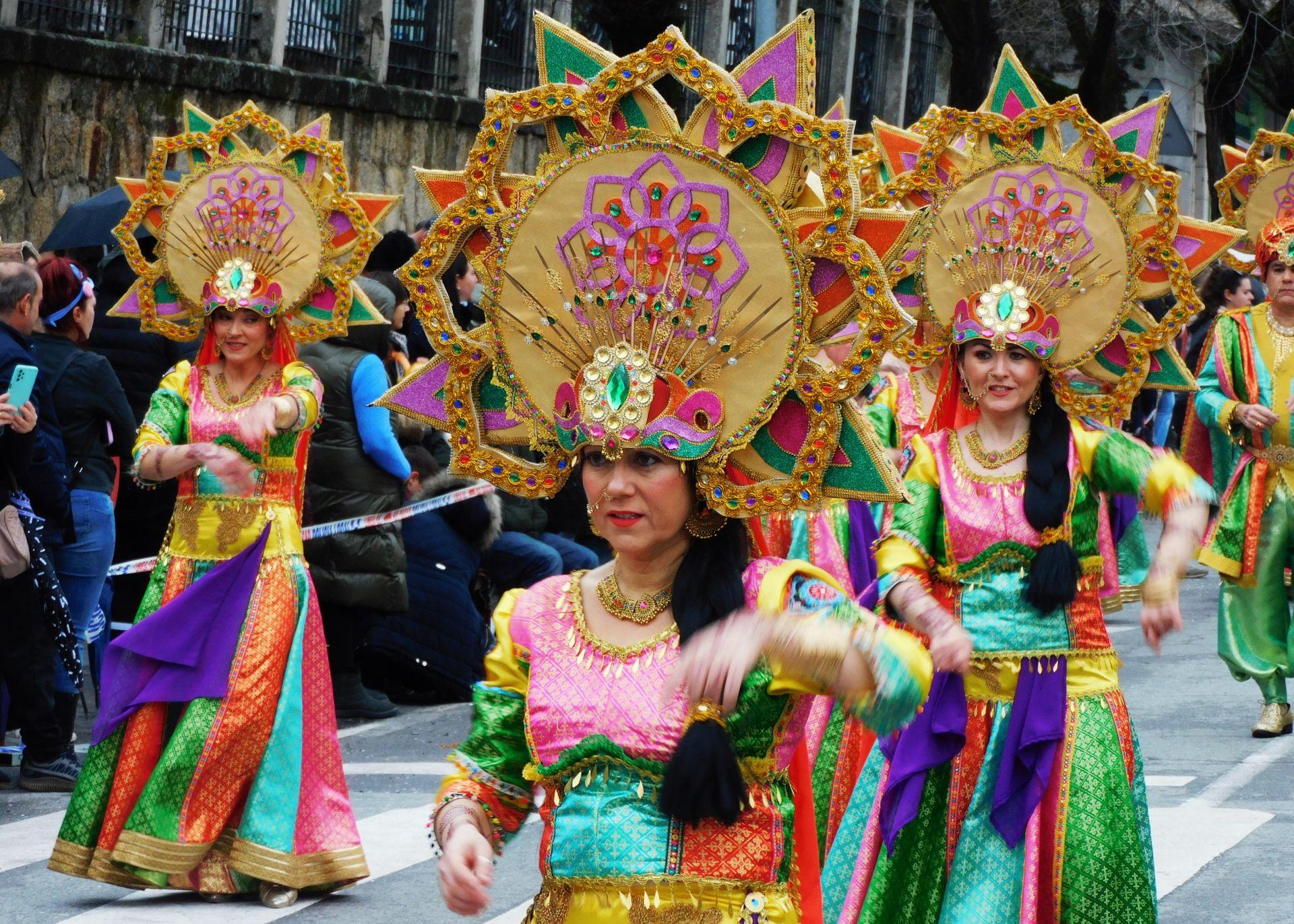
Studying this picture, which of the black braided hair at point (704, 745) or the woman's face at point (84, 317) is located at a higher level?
the woman's face at point (84, 317)

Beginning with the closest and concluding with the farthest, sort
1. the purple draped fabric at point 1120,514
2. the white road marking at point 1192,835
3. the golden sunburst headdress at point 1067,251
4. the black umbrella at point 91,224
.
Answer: the golden sunburst headdress at point 1067,251
the purple draped fabric at point 1120,514
the white road marking at point 1192,835
the black umbrella at point 91,224

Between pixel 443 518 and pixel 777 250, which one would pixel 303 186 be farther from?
pixel 777 250

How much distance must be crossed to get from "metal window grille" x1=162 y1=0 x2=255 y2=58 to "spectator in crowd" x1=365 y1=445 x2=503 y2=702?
5.84 m

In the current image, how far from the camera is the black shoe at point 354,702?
10.1 m

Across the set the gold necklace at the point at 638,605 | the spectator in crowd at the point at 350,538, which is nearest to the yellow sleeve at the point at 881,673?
the gold necklace at the point at 638,605

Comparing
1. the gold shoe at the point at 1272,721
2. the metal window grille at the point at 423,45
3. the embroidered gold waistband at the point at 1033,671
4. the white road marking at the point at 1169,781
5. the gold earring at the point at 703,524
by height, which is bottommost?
the white road marking at the point at 1169,781

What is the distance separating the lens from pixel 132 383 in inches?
377

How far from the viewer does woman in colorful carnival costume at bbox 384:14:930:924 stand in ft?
10.8

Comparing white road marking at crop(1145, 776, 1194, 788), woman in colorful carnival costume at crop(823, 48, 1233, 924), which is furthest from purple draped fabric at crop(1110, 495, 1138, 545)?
white road marking at crop(1145, 776, 1194, 788)

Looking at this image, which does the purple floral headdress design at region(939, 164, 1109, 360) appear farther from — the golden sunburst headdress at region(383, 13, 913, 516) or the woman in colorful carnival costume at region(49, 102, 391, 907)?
the woman in colorful carnival costume at region(49, 102, 391, 907)

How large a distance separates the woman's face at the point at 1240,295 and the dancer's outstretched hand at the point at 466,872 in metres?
11.2

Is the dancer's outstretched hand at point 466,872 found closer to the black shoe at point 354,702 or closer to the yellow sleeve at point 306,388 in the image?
the yellow sleeve at point 306,388

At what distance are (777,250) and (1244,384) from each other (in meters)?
6.90

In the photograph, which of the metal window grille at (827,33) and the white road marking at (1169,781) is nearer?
the white road marking at (1169,781)
